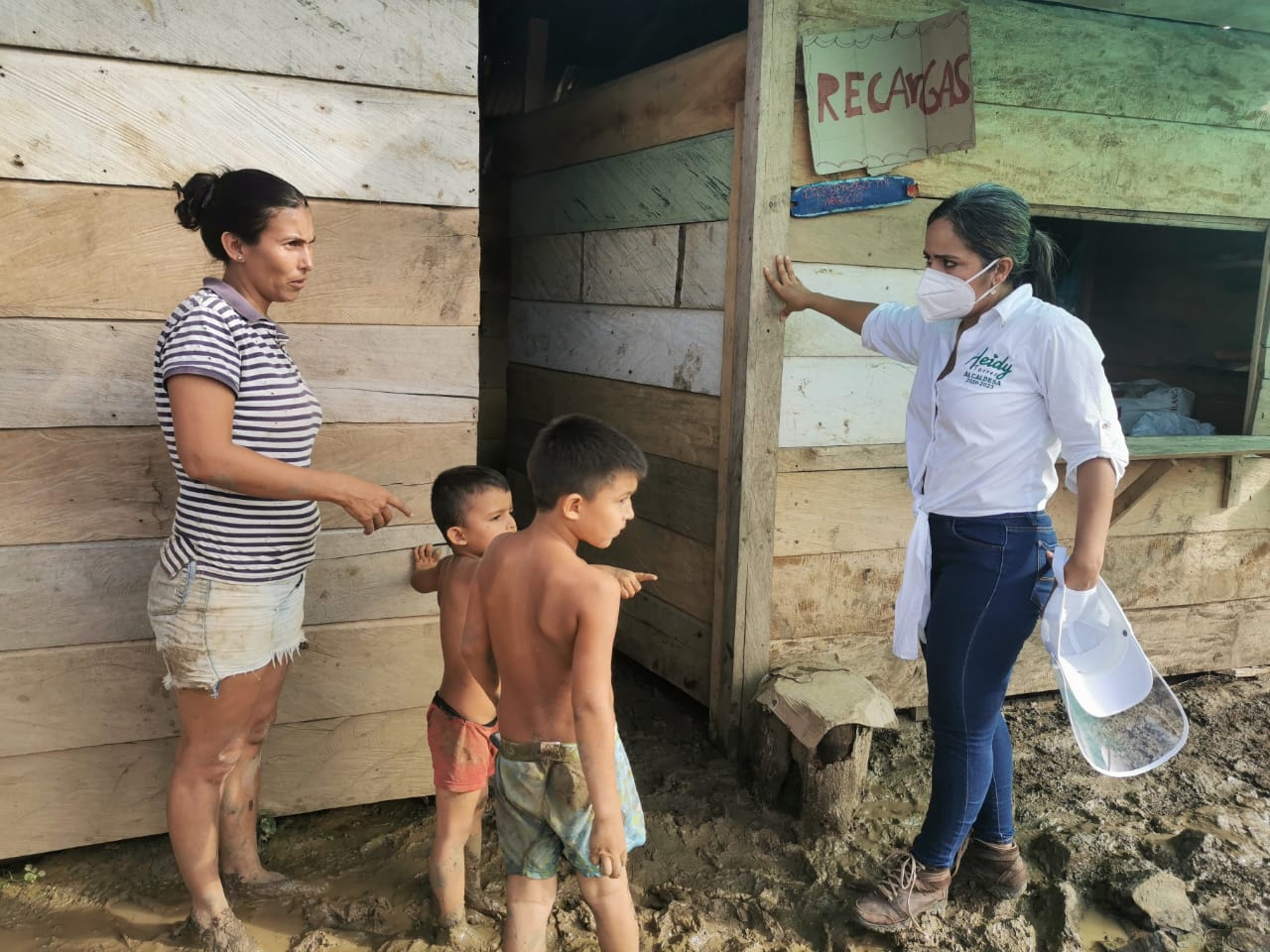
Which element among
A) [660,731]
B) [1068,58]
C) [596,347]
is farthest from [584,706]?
[1068,58]

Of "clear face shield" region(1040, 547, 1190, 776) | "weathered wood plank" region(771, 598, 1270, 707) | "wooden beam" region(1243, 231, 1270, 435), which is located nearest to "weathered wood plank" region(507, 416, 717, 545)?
"weathered wood plank" region(771, 598, 1270, 707)

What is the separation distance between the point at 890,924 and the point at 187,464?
2.16 metres

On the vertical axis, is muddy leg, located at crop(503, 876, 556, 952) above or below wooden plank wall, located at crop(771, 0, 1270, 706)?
below

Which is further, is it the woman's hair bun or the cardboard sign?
the cardboard sign

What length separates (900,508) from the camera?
3871mm

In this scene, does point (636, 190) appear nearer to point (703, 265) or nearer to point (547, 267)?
point (703, 265)

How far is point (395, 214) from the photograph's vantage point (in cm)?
285

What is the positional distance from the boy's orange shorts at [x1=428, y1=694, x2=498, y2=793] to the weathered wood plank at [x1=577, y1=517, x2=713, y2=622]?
5.06ft

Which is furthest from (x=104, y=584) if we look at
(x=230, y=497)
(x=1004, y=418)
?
(x=1004, y=418)

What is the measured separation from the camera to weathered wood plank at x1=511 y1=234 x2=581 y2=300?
462cm

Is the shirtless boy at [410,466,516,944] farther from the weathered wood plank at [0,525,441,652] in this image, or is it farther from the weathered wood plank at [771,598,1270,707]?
the weathered wood plank at [771,598,1270,707]

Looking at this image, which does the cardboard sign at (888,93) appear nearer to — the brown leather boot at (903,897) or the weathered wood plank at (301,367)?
the weathered wood plank at (301,367)

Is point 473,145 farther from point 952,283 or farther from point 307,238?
point 952,283

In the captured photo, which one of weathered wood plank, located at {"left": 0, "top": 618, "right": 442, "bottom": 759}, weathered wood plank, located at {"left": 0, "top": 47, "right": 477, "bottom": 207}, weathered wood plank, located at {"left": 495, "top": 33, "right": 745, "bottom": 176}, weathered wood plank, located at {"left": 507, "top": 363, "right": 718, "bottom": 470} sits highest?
weathered wood plank, located at {"left": 495, "top": 33, "right": 745, "bottom": 176}
